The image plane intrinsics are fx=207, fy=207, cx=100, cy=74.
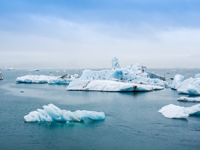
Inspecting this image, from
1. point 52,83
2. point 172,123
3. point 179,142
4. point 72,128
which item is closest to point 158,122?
point 172,123

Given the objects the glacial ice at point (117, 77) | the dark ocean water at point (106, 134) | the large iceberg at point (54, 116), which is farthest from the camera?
the glacial ice at point (117, 77)

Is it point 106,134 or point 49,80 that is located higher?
point 49,80

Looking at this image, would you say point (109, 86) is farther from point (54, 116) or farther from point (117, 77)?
point (54, 116)

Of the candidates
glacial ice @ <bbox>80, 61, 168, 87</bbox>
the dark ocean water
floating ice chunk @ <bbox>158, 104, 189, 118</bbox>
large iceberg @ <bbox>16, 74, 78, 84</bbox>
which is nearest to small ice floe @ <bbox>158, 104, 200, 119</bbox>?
floating ice chunk @ <bbox>158, 104, 189, 118</bbox>

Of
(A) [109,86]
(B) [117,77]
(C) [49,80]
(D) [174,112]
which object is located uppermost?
(B) [117,77]

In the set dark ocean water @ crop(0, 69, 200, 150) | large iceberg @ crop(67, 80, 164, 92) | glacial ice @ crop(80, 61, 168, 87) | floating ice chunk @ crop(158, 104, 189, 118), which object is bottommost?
dark ocean water @ crop(0, 69, 200, 150)

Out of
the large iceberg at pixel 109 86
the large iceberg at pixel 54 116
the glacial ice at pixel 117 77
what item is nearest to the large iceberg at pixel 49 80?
the glacial ice at pixel 117 77

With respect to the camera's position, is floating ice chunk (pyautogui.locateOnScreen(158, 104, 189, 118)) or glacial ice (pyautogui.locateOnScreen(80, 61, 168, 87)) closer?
floating ice chunk (pyautogui.locateOnScreen(158, 104, 189, 118))

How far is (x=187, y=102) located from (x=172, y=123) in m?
8.02

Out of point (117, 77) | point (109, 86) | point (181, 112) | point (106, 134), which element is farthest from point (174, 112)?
point (117, 77)

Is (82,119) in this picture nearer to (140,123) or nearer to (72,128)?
(72,128)

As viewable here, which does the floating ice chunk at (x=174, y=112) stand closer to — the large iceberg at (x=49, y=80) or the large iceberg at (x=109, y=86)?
the large iceberg at (x=109, y=86)

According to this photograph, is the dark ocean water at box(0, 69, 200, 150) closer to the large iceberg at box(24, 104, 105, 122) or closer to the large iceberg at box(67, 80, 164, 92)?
the large iceberg at box(24, 104, 105, 122)

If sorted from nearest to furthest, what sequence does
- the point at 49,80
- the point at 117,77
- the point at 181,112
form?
1. the point at 181,112
2. the point at 117,77
3. the point at 49,80
